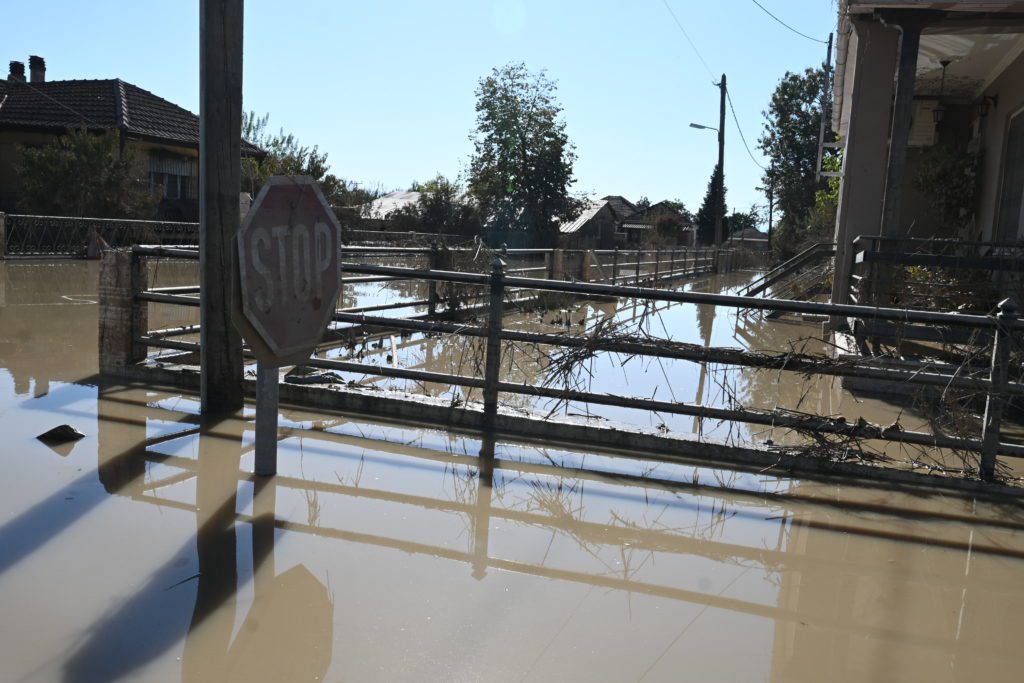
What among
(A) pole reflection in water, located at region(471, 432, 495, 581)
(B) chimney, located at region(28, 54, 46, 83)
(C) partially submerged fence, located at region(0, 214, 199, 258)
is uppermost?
(B) chimney, located at region(28, 54, 46, 83)

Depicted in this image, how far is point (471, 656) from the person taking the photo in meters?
2.80

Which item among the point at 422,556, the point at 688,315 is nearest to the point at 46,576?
the point at 422,556

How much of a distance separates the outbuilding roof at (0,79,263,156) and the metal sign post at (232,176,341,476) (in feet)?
94.7

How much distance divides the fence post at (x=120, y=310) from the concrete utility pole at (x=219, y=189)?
1.18 meters

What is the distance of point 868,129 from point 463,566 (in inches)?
372

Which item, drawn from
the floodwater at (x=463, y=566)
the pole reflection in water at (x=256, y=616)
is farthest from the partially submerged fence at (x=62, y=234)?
the pole reflection in water at (x=256, y=616)

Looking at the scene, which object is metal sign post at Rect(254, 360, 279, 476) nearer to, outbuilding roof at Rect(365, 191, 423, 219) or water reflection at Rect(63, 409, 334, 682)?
water reflection at Rect(63, 409, 334, 682)

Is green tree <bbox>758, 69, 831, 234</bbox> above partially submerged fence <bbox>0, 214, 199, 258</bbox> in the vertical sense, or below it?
above

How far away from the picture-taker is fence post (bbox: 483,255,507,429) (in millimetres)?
5461

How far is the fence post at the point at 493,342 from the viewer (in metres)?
5.46

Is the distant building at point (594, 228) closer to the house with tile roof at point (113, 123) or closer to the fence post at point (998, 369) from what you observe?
the house with tile roof at point (113, 123)

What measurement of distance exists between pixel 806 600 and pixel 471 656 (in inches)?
57.2

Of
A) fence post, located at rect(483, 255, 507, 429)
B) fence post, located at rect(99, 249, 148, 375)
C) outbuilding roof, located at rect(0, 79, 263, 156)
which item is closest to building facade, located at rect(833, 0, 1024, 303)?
fence post, located at rect(483, 255, 507, 429)

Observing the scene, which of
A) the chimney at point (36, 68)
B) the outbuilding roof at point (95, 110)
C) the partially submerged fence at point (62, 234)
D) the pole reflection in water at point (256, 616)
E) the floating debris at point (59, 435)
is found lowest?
the pole reflection in water at point (256, 616)
